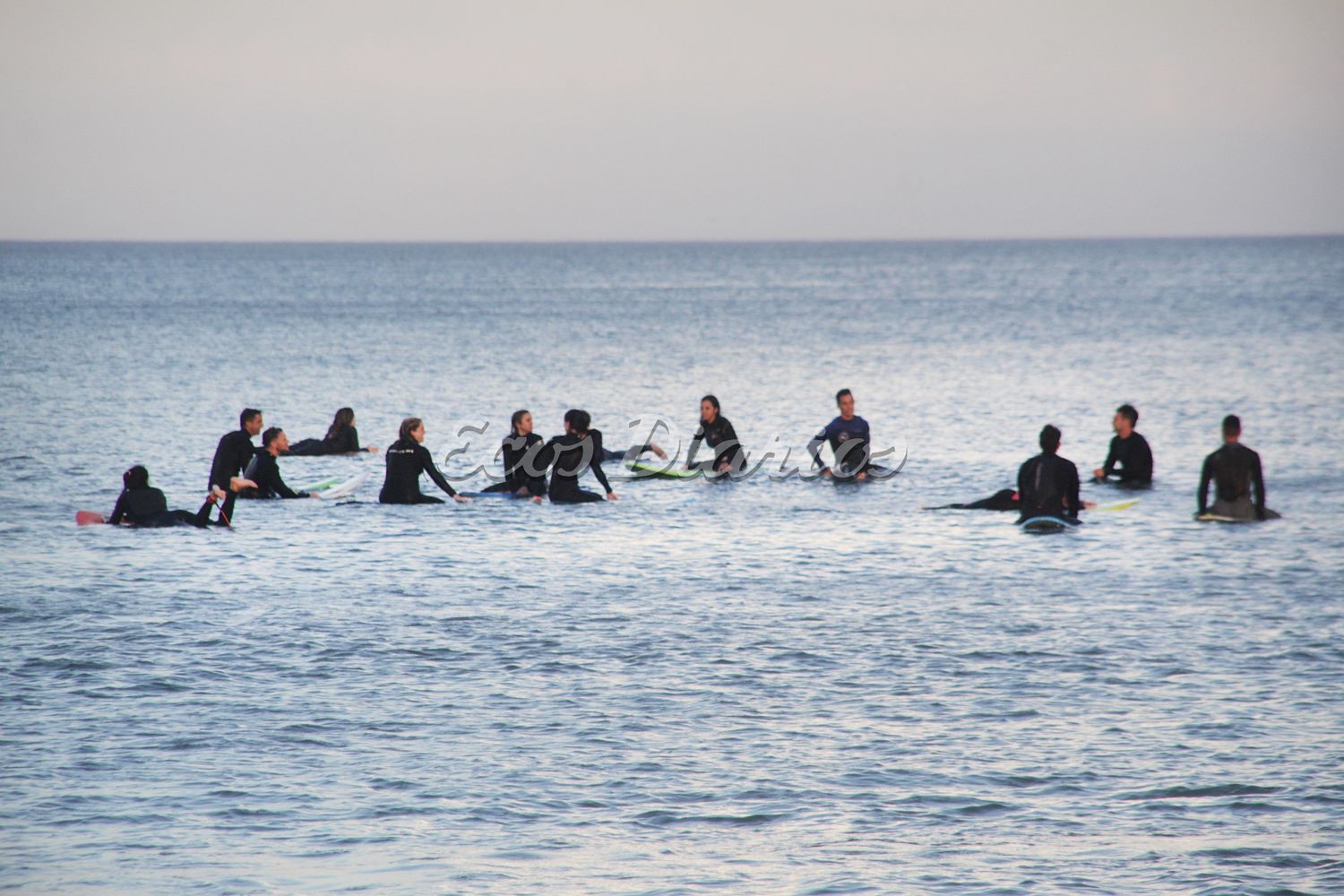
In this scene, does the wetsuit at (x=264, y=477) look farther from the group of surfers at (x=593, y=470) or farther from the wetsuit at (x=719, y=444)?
the wetsuit at (x=719, y=444)

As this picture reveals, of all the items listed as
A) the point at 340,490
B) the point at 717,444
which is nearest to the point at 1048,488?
the point at 717,444

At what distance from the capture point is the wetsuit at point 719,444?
90.0 ft

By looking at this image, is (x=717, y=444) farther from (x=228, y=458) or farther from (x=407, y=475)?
(x=228, y=458)

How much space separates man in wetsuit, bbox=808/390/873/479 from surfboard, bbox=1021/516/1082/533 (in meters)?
5.26

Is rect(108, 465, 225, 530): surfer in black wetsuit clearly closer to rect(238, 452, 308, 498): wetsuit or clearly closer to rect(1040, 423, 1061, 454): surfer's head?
rect(238, 452, 308, 498): wetsuit

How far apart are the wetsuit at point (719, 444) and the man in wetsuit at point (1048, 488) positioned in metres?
6.78

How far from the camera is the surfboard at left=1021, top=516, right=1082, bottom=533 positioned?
22.2 m

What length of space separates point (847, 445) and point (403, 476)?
8.61 meters

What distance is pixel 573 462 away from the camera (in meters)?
24.6

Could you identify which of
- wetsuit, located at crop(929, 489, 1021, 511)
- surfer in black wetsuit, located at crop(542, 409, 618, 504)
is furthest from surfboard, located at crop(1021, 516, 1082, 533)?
surfer in black wetsuit, located at crop(542, 409, 618, 504)

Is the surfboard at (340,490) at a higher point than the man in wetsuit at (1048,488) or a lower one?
lower

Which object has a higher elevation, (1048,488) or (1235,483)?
(1235,483)

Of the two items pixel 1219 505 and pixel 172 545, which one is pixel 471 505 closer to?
pixel 172 545

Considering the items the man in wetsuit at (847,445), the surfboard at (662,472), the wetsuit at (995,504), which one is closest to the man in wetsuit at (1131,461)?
the wetsuit at (995,504)
